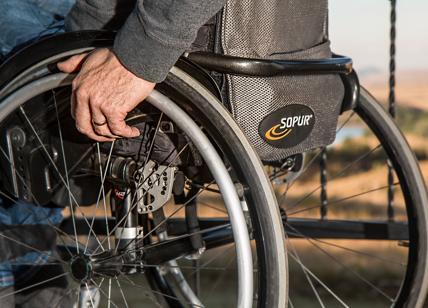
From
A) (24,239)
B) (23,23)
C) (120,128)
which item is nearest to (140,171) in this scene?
(120,128)

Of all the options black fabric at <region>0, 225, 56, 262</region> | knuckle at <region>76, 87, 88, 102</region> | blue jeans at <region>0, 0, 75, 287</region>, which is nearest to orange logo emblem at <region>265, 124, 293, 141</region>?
knuckle at <region>76, 87, 88, 102</region>

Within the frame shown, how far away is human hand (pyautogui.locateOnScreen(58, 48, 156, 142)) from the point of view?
169 cm

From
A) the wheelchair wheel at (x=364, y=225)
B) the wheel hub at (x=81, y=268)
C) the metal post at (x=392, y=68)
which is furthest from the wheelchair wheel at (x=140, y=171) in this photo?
the metal post at (x=392, y=68)

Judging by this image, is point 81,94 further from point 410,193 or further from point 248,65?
point 410,193

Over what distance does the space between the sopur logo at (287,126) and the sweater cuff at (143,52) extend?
0.25 m

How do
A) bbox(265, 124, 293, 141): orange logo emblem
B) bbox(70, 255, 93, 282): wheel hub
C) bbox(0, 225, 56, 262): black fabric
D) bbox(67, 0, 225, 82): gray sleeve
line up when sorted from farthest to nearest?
bbox(0, 225, 56, 262): black fabric < bbox(70, 255, 93, 282): wheel hub < bbox(265, 124, 293, 141): orange logo emblem < bbox(67, 0, 225, 82): gray sleeve

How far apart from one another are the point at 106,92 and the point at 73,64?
120 millimetres

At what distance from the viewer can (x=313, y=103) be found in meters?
1.90

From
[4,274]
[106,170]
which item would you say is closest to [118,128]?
[106,170]

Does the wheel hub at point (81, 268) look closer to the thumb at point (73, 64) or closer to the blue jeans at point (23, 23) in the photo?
the blue jeans at point (23, 23)

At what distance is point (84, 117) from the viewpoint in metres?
1.75

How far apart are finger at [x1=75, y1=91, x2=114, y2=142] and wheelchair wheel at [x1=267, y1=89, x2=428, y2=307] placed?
0.52m

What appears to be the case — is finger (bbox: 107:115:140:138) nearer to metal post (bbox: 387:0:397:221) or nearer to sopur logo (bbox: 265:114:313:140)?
sopur logo (bbox: 265:114:313:140)

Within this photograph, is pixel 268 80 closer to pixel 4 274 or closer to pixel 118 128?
pixel 118 128
